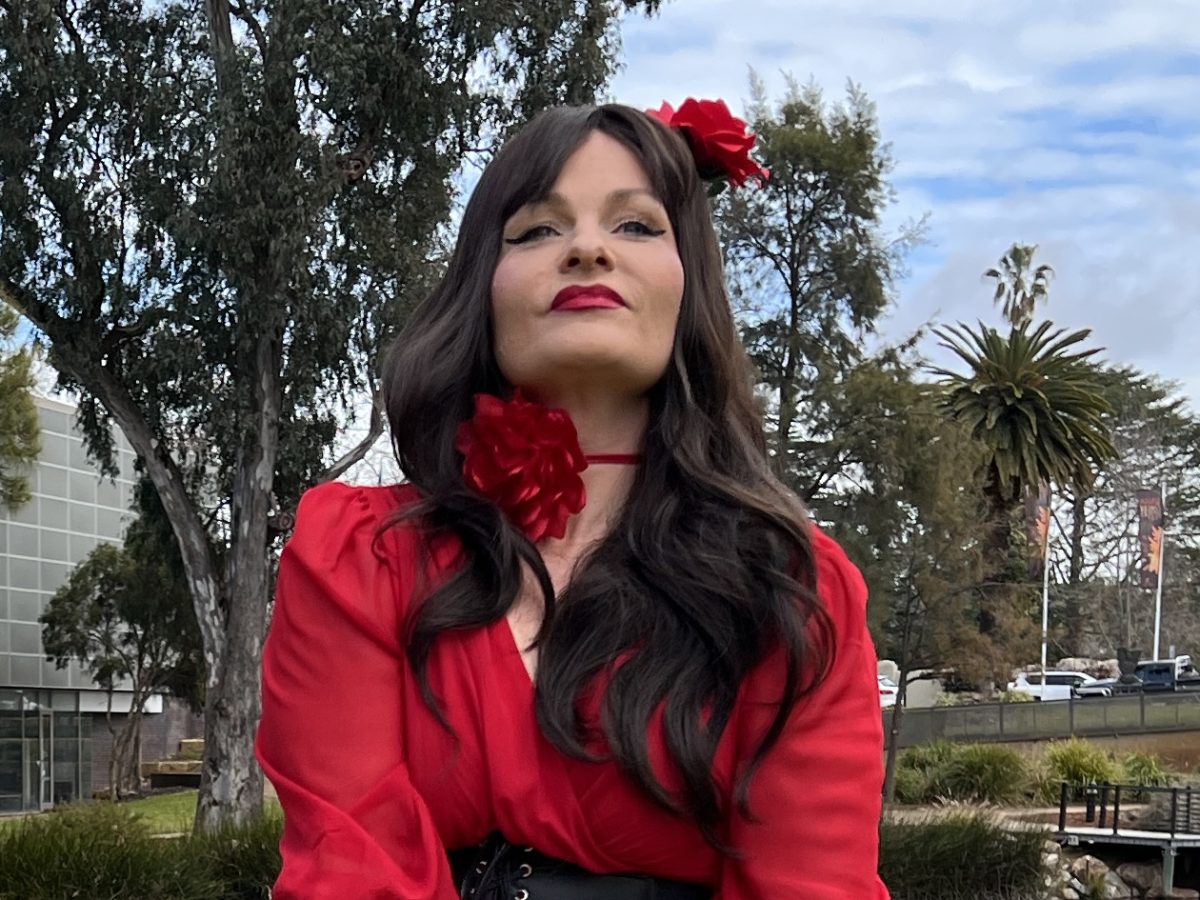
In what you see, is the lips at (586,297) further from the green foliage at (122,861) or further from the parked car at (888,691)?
the parked car at (888,691)

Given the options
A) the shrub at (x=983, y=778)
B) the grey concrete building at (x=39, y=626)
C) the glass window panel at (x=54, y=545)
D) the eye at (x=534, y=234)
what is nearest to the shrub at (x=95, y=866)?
the eye at (x=534, y=234)

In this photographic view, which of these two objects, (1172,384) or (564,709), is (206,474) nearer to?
(564,709)

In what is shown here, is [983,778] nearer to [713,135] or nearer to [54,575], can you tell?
[713,135]

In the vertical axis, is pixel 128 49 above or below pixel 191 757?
above

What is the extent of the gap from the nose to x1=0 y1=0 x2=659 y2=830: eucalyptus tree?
1444 cm

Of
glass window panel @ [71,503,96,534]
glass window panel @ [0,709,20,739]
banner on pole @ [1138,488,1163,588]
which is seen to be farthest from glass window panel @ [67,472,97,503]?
banner on pole @ [1138,488,1163,588]

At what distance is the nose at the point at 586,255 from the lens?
2010 mm

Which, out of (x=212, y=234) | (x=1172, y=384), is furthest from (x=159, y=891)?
(x=1172, y=384)

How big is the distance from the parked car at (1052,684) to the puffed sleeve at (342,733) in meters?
39.4

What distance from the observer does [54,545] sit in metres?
37.6

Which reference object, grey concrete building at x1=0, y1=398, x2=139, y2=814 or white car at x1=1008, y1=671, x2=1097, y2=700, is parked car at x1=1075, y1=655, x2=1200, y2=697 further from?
grey concrete building at x1=0, y1=398, x2=139, y2=814

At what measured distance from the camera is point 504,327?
206 cm

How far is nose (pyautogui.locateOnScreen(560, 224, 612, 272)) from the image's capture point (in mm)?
2010

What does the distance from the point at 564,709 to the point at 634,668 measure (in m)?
0.11
